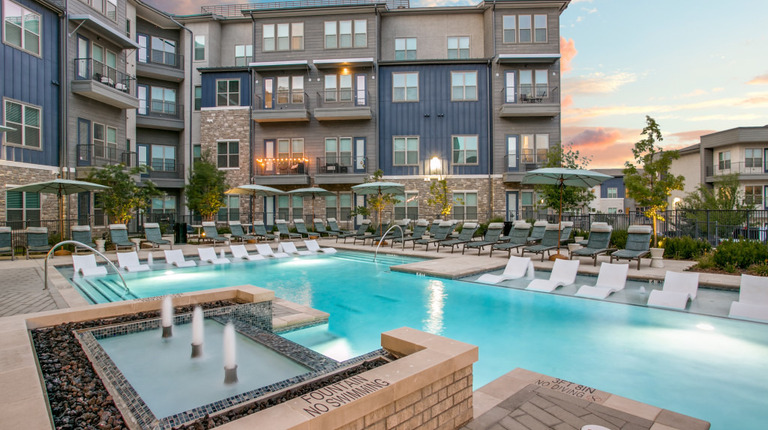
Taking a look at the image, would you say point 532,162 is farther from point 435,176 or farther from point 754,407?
point 754,407

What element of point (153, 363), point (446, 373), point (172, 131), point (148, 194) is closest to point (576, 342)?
point (446, 373)

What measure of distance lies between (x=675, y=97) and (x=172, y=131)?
1329 inches

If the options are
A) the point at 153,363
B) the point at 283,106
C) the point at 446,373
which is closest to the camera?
the point at 446,373

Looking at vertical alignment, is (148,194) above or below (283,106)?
below

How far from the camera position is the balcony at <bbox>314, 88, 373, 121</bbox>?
77.2ft

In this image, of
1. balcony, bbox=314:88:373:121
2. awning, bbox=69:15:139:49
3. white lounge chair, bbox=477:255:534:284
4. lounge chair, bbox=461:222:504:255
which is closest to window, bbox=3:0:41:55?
awning, bbox=69:15:139:49

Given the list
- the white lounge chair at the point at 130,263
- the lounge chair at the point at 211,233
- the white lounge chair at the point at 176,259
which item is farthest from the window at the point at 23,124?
the white lounge chair at the point at 176,259

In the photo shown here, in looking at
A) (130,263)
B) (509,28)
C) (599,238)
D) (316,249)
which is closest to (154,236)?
(130,263)

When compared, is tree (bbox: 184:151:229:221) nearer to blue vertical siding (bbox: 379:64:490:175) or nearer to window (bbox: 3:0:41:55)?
window (bbox: 3:0:41:55)

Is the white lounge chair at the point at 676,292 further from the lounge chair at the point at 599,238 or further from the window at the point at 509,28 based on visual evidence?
the window at the point at 509,28

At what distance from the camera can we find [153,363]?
14.8 ft

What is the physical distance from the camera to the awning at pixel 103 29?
16.9m

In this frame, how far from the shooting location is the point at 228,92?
25.4 meters

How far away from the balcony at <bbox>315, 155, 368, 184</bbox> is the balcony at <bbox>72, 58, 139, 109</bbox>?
32.3 ft
